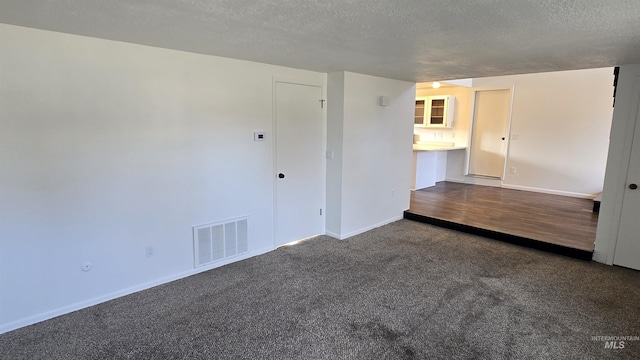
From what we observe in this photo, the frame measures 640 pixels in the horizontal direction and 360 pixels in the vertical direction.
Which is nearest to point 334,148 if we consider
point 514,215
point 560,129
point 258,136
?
point 258,136

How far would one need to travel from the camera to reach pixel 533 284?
3.29 m

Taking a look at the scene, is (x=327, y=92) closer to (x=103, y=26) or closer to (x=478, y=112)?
(x=103, y=26)

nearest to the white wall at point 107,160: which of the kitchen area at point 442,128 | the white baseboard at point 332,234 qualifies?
the white baseboard at point 332,234

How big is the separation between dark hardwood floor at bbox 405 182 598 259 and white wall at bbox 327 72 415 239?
666 millimetres

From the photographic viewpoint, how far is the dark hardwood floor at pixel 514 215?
14.0 feet

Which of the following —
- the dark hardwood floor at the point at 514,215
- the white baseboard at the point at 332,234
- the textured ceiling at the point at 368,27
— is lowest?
the white baseboard at the point at 332,234

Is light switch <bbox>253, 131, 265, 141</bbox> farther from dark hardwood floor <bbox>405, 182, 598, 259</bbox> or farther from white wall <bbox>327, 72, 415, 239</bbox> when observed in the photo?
dark hardwood floor <bbox>405, 182, 598, 259</bbox>

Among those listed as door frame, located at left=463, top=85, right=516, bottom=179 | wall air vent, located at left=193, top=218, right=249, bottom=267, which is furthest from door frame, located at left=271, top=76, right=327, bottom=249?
door frame, located at left=463, top=85, right=516, bottom=179

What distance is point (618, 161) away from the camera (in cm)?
364

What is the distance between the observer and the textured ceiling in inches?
73.6

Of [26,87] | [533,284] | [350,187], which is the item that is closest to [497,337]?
[533,284]

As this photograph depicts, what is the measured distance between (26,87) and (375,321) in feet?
10.3

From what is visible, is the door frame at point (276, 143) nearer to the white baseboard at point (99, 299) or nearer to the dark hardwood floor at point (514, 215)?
the white baseboard at point (99, 299)

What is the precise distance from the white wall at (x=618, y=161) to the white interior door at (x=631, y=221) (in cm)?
3
